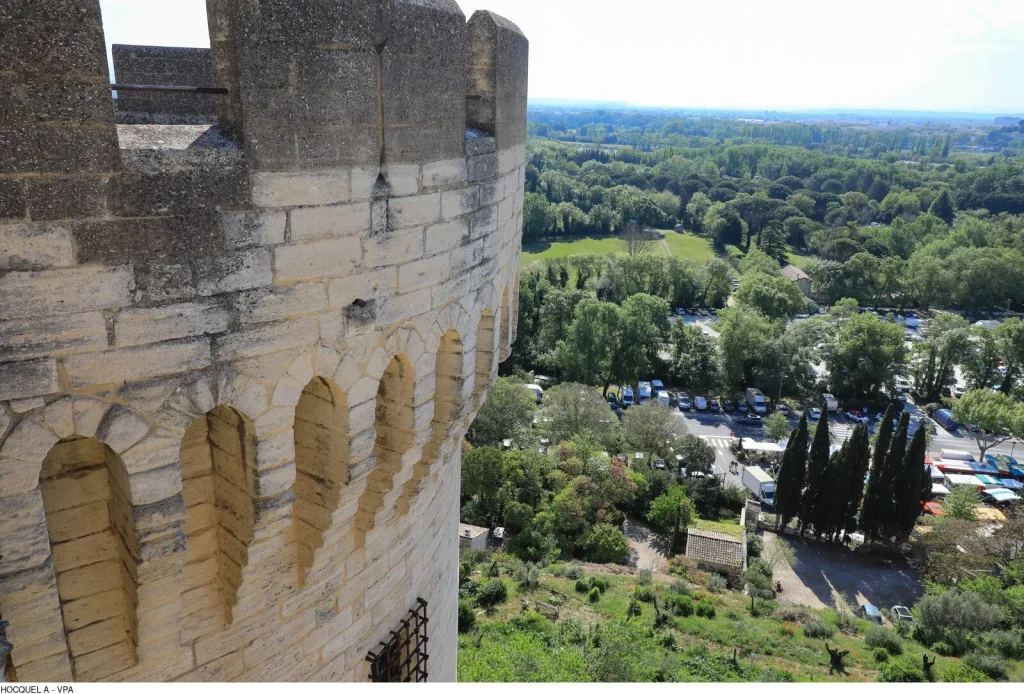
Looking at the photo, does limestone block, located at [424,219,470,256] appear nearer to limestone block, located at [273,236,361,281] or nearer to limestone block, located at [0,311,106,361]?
limestone block, located at [273,236,361,281]

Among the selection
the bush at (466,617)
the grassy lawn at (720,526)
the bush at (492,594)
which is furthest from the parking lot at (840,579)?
the bush at (466,617)

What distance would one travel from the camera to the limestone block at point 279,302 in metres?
3.57

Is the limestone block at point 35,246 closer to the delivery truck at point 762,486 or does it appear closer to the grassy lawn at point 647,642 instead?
the grassy lawn at point 647,642

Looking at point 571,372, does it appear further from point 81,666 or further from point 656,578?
point 81,666

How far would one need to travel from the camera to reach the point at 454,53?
14.2ft

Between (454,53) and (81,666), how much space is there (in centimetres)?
408

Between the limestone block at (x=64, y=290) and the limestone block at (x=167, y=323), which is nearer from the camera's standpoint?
the limestone block at (x=64, y=290)

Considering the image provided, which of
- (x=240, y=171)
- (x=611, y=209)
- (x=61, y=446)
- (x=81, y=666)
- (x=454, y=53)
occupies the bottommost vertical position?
(x=611, y=209)

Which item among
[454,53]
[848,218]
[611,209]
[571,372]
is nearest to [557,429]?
[571,372]

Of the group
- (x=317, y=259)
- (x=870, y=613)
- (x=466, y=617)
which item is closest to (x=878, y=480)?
(x=870, y=613)

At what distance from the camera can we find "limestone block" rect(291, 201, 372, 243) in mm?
3676

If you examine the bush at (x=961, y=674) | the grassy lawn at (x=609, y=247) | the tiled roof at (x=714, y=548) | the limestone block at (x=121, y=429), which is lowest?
the tiled roof at (x=714, y=548)

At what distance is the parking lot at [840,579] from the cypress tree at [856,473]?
5.90ft

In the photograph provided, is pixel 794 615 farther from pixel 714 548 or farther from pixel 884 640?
pixel 714 548
